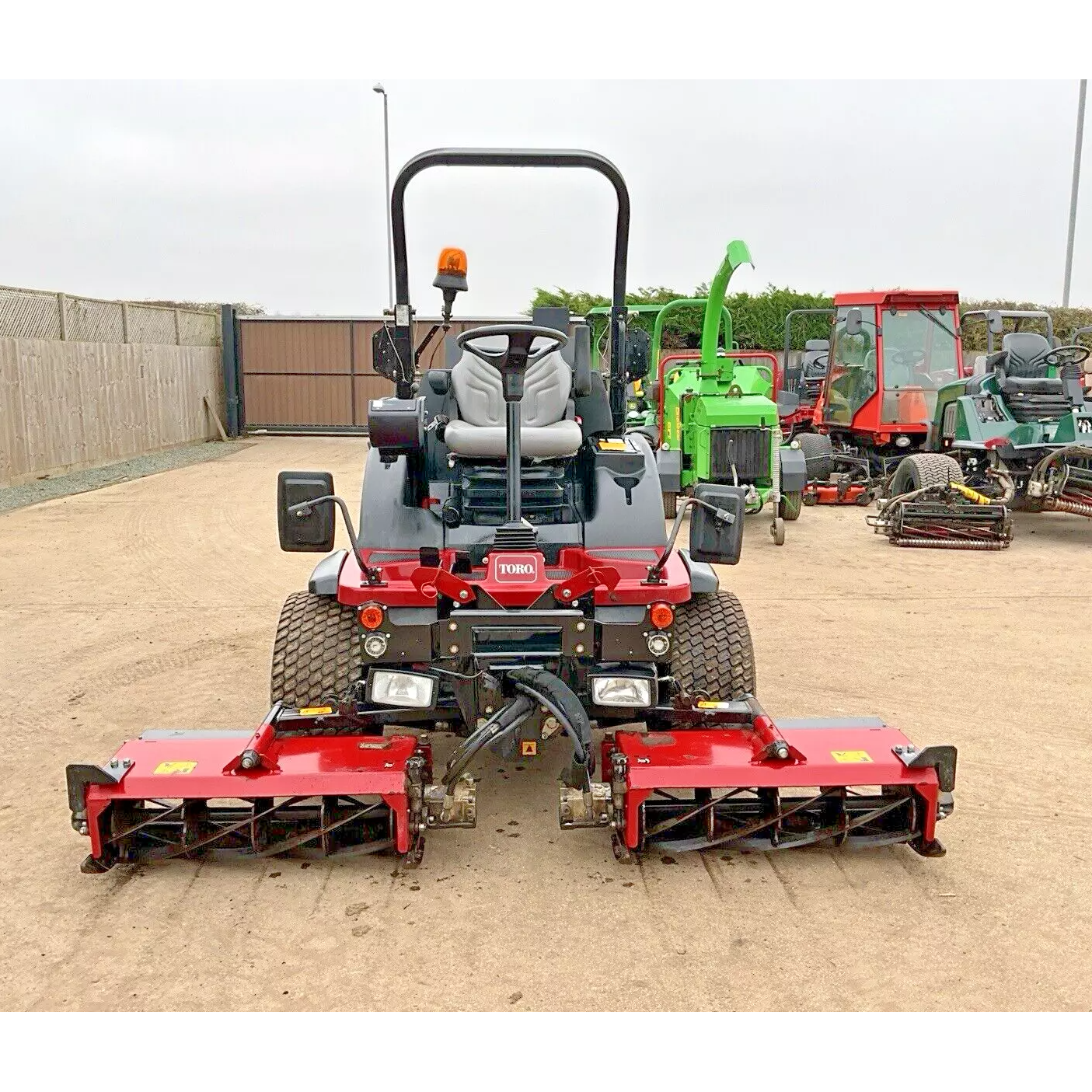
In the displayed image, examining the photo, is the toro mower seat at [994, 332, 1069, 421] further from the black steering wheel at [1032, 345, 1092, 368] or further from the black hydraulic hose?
the black hydraulic hose

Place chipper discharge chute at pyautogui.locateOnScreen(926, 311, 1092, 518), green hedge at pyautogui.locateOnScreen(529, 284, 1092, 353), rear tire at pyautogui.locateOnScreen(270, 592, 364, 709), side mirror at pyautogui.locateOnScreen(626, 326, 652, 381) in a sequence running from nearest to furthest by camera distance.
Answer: rear tire at pyautogui.locateOnScreen(270, 592, 364, 709) < side mirror at pyautogui.locateOnScreen(626, 326, 652, 381) < chipper discharge chute at pyautogui.locateOnScreen(926, 311, 1092, 518) < green hedge at pyautogui.locateOnScreen(529, 284, 1092, 353)

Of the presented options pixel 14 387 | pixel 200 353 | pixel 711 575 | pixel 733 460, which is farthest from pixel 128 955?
pixel 200 353

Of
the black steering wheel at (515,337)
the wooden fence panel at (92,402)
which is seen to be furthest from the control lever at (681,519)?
the wooden fence panel at (92,402)

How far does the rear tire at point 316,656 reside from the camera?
373cm

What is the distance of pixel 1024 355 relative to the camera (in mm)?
10070

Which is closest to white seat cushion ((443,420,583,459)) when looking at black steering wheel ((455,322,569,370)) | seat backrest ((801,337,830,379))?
black steering wheel ((455,322,569,370))

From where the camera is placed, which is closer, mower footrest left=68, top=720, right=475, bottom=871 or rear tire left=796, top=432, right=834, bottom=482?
mower footrest left=68, top=720, right=475, bottom=871

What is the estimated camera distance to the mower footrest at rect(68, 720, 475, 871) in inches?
124

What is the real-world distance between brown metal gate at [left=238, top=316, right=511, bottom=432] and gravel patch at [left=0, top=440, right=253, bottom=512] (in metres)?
1.97

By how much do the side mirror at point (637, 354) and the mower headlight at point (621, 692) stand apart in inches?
67.3

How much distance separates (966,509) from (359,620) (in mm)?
6997

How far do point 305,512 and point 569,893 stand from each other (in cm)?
152

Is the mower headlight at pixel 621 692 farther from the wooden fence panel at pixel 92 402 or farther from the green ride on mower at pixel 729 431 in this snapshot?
the wooden fence panel at pixel 92 402

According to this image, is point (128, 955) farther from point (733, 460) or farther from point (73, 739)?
point (733, 460)
